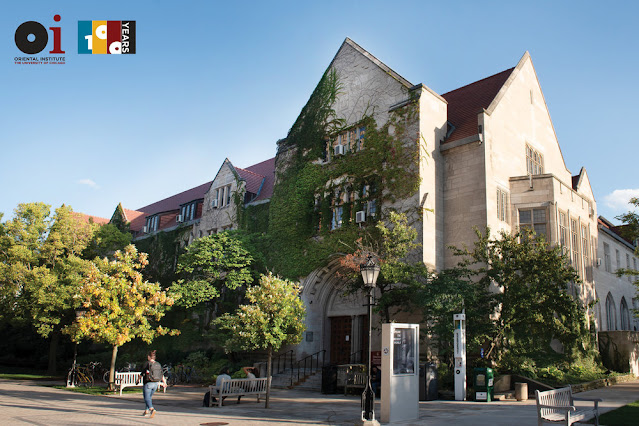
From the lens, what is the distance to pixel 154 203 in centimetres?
5447

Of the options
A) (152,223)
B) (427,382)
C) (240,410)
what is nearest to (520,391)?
(427,382)

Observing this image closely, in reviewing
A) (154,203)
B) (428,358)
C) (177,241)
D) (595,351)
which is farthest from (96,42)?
(154,203)

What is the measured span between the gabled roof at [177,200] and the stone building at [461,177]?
2146cm

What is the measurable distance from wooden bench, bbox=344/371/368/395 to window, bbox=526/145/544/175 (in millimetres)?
14975

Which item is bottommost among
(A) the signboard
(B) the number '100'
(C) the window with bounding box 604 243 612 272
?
(A) the signboard

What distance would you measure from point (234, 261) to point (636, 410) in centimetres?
1945

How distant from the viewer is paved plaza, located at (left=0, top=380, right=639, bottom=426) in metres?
12.1

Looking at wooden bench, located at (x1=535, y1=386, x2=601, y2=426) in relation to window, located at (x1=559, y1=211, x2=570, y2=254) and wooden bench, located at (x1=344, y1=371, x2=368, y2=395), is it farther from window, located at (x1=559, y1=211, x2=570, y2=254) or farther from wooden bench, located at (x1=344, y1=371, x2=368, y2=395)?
window, located at (x1=559, y1=211, x2=570, y2=254)

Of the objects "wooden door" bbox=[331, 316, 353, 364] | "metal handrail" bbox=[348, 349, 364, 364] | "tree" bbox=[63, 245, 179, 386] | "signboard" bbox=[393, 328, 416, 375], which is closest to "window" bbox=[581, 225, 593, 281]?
"metal handrail" bbox=[348, 349, 364, 364]

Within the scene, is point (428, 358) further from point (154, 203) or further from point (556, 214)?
point (154, 203)

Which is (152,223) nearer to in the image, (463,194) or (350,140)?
(350,140)

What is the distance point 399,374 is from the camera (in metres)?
12.9

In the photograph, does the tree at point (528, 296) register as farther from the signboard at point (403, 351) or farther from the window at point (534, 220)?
the signboard at point (403, 351)

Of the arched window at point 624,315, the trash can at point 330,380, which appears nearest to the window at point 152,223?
the trash can at point 330,380
